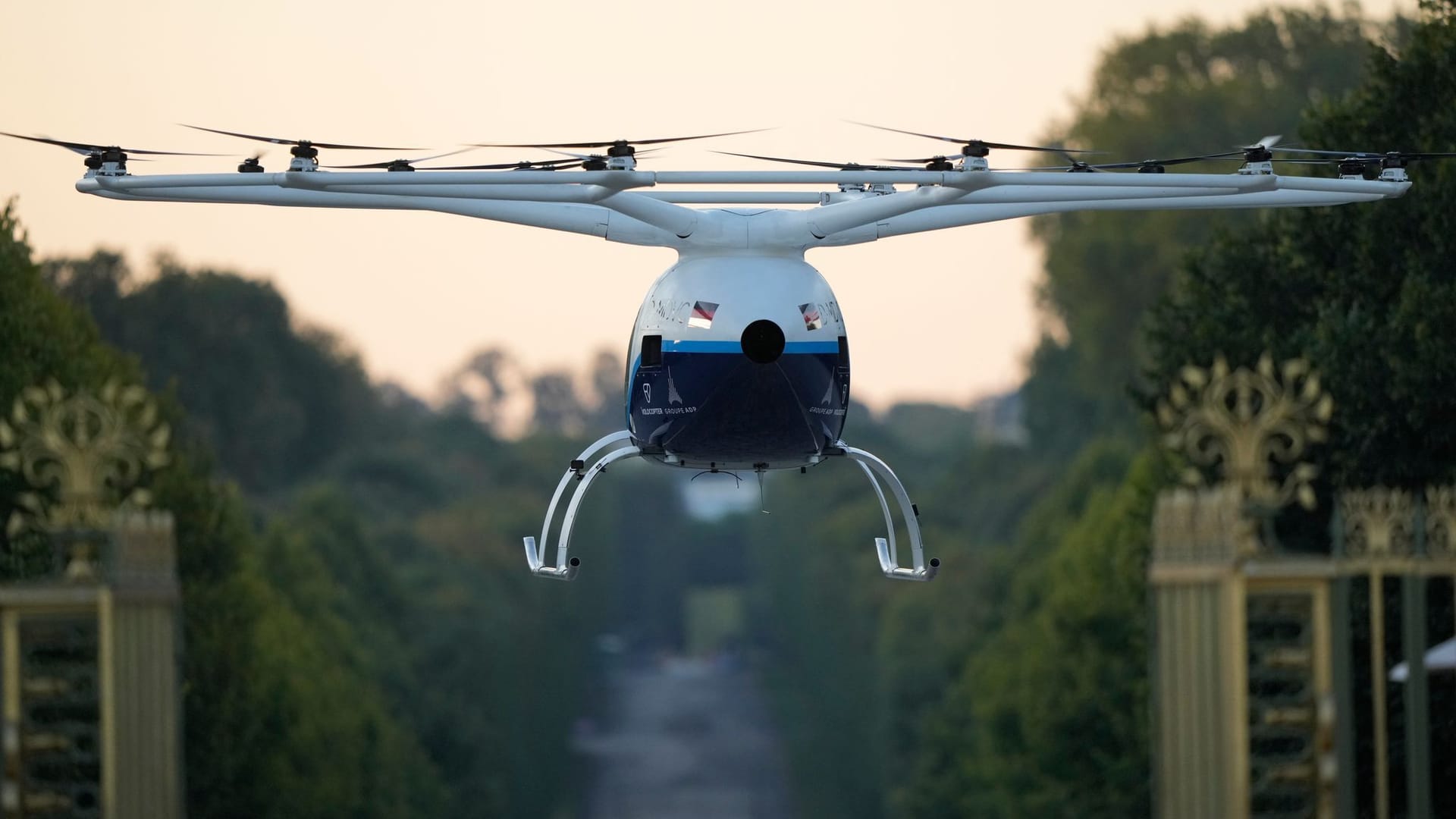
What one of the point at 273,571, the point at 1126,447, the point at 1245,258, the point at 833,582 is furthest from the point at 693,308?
the point at 833,582

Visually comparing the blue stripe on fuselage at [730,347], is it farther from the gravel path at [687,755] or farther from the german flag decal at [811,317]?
the gravel path at [687,755]

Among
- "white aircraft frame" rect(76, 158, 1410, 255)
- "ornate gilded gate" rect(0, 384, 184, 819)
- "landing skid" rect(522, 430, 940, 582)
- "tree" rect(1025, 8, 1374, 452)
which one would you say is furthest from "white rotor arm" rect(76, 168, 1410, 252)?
"tree" rect(1025, 8, 1374, 452)

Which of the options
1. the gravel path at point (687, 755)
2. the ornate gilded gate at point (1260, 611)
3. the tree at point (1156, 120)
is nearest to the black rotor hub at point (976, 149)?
the ornate gilded gate at point (1260, 611)

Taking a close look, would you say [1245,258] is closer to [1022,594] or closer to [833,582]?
[1022,594]

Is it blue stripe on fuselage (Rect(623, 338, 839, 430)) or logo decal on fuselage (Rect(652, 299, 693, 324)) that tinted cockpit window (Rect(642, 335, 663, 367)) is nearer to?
blue stripe on fuselage (Rect(623, 338, 839, 430))

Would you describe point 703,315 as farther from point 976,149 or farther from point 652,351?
point 976,149

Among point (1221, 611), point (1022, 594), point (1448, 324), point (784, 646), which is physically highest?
point (1448, 324)

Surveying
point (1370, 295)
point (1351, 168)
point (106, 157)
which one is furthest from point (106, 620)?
point (1370, 295)

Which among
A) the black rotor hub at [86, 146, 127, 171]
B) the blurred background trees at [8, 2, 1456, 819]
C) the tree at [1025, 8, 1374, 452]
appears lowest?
the blurred background trees at [8, 2, 1456, 819]
